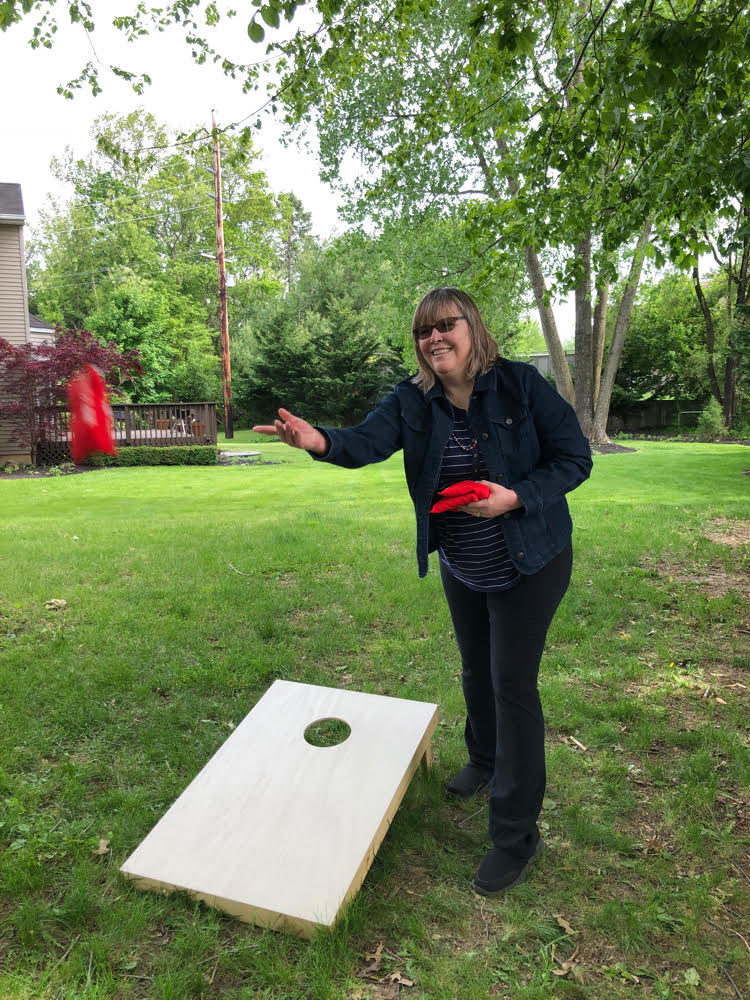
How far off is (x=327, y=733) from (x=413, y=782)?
667 millimetres

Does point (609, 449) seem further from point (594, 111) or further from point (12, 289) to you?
point (12, 289)

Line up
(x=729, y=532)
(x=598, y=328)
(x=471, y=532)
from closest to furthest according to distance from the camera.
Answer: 1. (x=471, y=532)
2. (x=729, y=532)
3. (x=598, y=328)

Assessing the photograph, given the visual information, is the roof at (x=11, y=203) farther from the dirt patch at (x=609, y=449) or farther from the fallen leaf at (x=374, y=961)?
the fallen leaf at (x=374, y=961)

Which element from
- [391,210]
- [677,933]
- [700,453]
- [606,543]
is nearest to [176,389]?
[391,210]

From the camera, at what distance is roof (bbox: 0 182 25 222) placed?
15.5 meters

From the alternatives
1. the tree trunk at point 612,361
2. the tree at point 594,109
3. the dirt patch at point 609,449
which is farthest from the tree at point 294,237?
the tree at point 594,109

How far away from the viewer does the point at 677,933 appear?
2084mm

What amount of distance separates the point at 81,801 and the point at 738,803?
276 cm

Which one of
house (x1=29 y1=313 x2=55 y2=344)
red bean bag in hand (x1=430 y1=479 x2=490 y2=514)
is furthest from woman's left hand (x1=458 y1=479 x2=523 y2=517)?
house (x1=29 y1=313 x2=55 y2=344)

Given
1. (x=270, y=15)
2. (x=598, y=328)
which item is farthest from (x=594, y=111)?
(x=598, y=328)

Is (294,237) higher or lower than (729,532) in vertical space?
higher

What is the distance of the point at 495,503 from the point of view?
2.00 metres

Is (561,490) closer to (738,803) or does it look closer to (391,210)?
(738,803)

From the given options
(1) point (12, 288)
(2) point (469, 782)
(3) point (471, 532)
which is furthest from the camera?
(1) point (12, 288)
